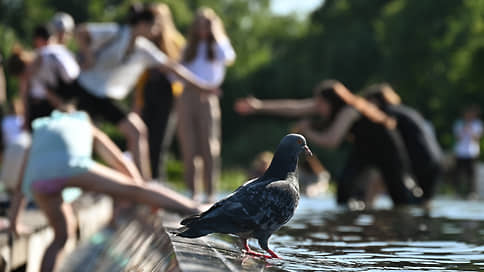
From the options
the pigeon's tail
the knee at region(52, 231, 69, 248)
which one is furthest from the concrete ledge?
the knee at region(52, 231, 69, 248)

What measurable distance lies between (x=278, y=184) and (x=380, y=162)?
652 centimetres

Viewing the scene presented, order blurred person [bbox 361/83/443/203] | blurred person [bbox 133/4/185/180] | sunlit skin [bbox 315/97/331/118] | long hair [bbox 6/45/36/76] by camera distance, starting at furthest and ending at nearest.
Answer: blurred person [bbox 361/83/443/203], long hair [bbox 6/45/36/76], sunlit skin [bbox 315/97/331/118], blurred person [bbox 133/4/185/180]

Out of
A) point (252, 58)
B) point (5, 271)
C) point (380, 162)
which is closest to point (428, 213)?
point (380, 162)

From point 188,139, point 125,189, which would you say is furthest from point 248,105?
point 125,189

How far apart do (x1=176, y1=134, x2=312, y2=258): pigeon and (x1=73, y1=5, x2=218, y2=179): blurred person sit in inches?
177

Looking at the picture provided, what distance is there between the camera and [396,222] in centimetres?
713

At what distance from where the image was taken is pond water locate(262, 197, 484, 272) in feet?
12.9

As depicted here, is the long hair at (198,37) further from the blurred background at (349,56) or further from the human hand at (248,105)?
the blurred background at (349,56)

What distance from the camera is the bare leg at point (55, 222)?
18.9 feet

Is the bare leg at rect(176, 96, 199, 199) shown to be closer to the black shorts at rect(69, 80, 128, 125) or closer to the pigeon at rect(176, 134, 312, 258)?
the black shorts at rect(69, 80, 128, 125)

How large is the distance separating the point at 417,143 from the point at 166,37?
9.42 feet

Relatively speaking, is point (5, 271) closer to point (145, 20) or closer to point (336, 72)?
point (145, 20)

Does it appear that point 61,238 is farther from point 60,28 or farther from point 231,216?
point 60,28

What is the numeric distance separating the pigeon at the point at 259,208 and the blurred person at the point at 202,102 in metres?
5.86
